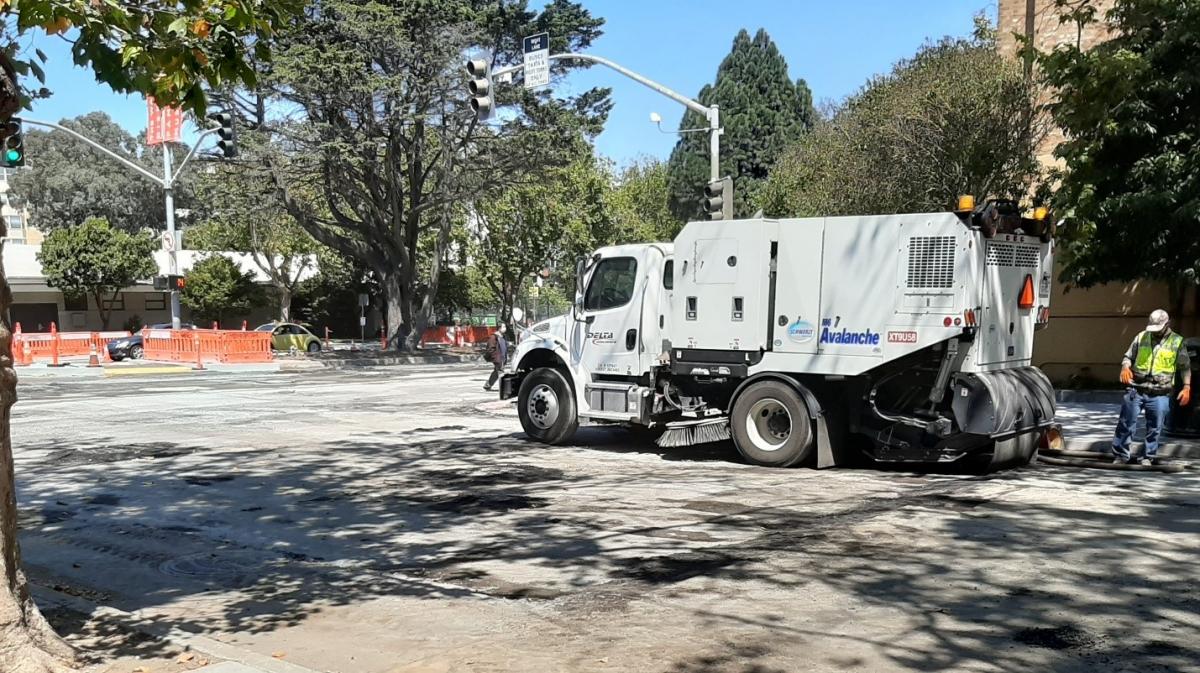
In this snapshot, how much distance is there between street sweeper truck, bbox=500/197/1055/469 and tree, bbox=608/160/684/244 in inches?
1488

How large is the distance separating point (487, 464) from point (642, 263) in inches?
125

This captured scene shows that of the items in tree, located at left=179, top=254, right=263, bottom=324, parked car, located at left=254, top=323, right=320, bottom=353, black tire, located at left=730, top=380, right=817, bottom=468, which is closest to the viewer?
black tire, located at left=730, top=380, right=817, bottom=468

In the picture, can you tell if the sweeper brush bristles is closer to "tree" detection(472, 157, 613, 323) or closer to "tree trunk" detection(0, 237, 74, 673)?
"tree trunk" detection(0, 237, 74, 673)

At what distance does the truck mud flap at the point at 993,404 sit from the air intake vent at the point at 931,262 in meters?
1.01

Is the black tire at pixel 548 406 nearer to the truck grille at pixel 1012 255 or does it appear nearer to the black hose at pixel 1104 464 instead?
the truck grille at pixel 1012 255

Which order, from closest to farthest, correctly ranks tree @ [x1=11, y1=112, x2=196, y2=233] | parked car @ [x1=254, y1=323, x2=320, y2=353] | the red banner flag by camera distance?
the red banner flag < parked car @ [x1=254, y1=323, x2=320, y2=353] < tree @ [x1=11, y1=112, x2=196, y2=233]

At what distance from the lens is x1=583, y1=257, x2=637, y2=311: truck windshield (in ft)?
40.8

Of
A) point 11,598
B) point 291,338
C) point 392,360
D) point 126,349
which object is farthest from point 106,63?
point 291,338

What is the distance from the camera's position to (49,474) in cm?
1095

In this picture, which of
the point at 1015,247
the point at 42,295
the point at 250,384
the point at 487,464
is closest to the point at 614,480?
the point at 487,464

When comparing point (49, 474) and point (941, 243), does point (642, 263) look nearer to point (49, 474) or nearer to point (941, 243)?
point (941, 243)

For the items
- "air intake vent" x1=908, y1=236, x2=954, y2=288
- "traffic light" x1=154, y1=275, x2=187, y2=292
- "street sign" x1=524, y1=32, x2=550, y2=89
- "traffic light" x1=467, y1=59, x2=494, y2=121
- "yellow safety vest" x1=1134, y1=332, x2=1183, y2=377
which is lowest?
"yellow safety vest" x1=1134, y1=332, x2=1183, y2=377

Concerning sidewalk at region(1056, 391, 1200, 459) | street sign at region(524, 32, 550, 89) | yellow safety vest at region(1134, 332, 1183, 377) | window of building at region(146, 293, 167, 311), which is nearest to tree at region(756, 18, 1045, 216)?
sidewalk at region(1056, 391, 1200, 459)

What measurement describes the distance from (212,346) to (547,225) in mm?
19014
